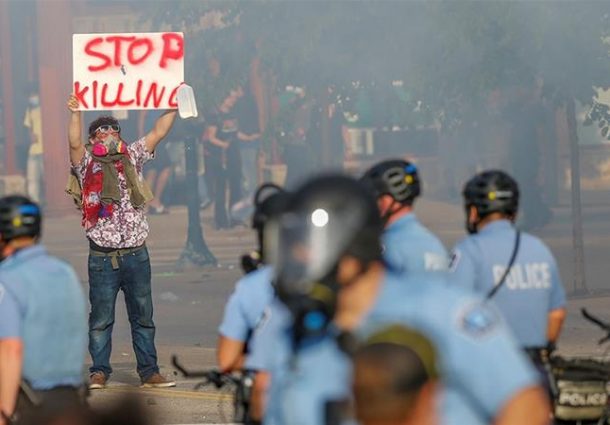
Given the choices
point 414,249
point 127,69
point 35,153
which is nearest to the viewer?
point 414,249

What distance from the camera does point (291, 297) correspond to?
396cm

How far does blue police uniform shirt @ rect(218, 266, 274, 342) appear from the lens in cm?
655

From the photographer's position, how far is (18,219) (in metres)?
7.16

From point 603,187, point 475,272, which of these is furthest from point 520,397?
point 603,187

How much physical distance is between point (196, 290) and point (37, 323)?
12633 millimetres

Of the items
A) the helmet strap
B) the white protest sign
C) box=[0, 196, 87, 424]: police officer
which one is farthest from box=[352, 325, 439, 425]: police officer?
the white protest sign

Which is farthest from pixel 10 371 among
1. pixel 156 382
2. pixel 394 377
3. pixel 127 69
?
pixel 127 69

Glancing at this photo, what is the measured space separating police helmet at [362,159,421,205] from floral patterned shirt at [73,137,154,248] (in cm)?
432

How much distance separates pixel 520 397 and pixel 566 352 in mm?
9650

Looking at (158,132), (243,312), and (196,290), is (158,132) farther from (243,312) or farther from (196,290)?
(196,290)

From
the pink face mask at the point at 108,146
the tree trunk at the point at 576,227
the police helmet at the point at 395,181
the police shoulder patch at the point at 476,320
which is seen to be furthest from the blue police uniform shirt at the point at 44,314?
the tree trunk at the point at 576,227

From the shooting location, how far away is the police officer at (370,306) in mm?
3957

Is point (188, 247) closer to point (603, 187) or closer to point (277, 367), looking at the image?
point (603, 187)

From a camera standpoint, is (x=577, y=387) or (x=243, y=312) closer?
(x=243, y=312)
